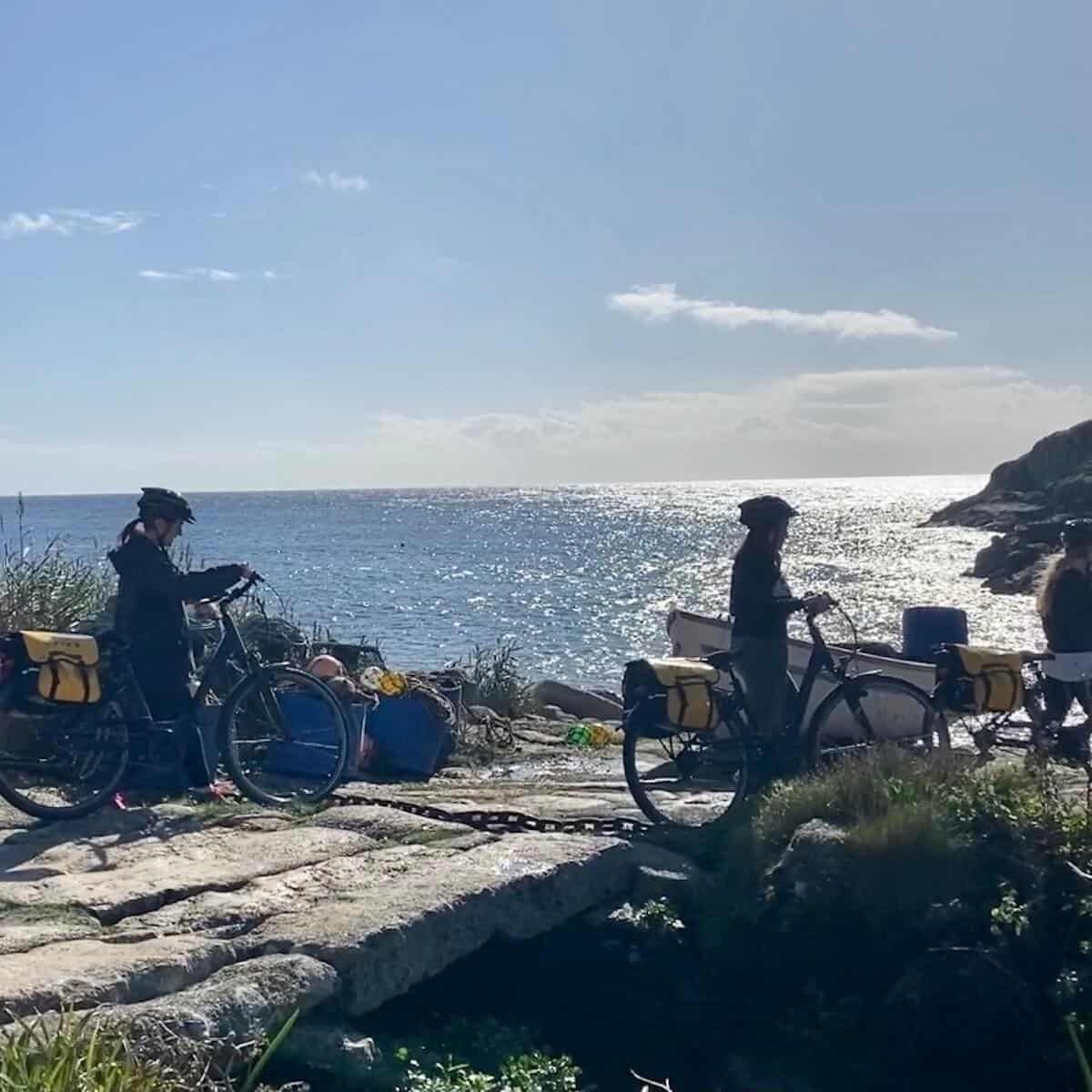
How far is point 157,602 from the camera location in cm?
780

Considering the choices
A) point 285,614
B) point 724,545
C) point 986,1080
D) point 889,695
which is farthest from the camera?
point 724,545

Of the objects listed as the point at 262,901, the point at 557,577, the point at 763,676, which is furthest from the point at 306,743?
the point at 557,577

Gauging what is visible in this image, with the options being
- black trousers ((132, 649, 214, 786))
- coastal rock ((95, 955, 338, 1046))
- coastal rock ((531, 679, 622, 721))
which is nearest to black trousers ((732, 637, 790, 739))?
black trousers ((132, 649, 214, 786))

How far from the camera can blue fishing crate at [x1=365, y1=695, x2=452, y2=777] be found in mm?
9328

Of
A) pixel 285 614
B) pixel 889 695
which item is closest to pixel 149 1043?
pixel 889 695

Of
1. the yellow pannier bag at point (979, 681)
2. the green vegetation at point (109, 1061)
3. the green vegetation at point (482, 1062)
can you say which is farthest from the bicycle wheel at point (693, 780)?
the green vegetation at point (109, 1061)

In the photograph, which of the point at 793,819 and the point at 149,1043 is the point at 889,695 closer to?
the point at 793,819

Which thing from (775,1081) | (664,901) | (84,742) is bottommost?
(775,1081)

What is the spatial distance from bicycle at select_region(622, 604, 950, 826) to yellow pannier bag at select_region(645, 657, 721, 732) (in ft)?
0.22

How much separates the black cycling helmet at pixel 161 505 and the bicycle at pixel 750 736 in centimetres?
290

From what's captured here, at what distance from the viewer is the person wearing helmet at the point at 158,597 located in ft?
25.4

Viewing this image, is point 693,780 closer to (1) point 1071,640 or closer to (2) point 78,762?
(1) point 1071,640

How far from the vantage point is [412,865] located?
615 cm

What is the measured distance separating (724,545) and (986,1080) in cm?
9711
